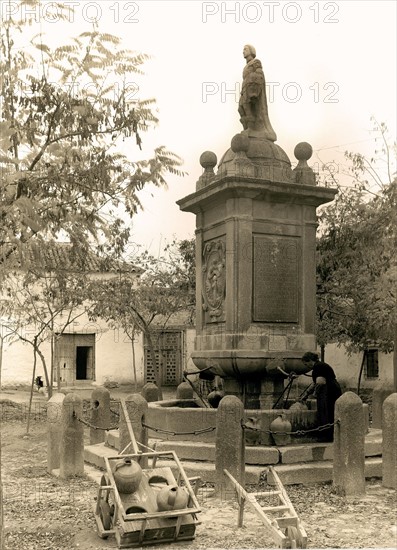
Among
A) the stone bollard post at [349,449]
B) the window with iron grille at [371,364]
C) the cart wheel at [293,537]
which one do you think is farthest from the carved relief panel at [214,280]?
the window with iron grille at [371,364]

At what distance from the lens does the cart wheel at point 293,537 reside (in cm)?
604

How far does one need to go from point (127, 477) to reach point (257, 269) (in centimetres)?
487

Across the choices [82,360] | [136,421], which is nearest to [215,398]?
[136,421]

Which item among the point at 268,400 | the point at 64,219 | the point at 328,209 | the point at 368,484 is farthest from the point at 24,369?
the point at 64,219

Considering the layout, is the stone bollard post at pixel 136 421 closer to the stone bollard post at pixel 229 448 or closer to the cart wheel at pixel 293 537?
the stone bollard post at pixel 229 448

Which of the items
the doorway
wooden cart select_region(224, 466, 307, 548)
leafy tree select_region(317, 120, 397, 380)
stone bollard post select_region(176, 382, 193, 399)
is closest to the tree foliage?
leafy tree select_region(317, 120, 397, 380)

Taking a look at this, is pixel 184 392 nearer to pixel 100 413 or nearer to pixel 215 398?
pixel 100 413

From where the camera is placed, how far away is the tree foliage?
653 inches

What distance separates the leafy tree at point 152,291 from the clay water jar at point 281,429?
1240cm

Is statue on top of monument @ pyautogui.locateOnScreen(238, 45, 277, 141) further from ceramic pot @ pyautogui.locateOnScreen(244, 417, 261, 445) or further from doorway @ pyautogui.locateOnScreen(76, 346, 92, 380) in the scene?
doorway @ pyautogui.locateOnScreen(76, 346, 92, 380)

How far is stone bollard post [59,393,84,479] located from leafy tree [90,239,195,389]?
11436 mm

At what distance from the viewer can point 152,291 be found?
23.9 metres

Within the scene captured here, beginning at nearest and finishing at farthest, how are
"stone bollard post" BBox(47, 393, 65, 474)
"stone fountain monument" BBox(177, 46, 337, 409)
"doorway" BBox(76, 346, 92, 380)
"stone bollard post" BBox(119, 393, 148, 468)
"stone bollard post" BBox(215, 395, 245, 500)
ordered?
"stone bollard post" BBox(215, 395, 245, 500) < "stone bollard post" BBox(119, 393, 148, 468) < "stone bollard post" BBox(47, 393, 65, 474) < "stone fountain monument" BBox(177, 46, 337, 409) < "doorway" BBox(76, 346, 92, 380)

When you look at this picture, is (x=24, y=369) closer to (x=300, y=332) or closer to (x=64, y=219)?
(x=300, y=332)
